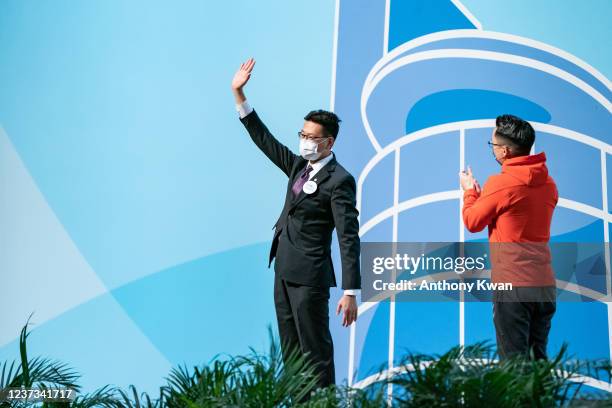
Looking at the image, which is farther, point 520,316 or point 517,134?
point 517,134

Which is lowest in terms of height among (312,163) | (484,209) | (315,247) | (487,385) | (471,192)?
(487,385)

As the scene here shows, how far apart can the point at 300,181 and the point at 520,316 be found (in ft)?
3.33

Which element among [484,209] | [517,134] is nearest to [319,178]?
[484,209]

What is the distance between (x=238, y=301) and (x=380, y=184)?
91cm

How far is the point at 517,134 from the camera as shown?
3.35 m

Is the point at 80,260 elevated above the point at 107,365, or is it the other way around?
the point at 80,260

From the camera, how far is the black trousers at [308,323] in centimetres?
335

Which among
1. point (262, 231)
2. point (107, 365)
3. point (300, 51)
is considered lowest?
point (107, 365)

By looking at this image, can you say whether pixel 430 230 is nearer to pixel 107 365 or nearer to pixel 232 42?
pixel 232 42

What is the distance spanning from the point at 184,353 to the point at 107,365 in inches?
15.5

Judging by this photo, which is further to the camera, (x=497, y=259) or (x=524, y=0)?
(x=524, y=0)

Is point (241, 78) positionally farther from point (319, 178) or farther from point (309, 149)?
point (319, 178)

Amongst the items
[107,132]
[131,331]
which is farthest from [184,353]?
[107,132]

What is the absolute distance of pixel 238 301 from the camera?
4270 millimetres
